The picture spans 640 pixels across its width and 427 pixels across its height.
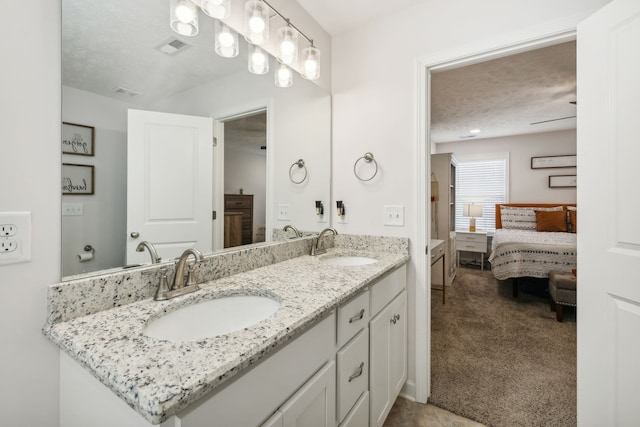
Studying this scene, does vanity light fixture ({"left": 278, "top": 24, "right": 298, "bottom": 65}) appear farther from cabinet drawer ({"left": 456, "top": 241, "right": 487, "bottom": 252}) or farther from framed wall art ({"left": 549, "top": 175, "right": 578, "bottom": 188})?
framed wall art ({"left": 549, "top": 175, "right": 578, "bottom": 188})

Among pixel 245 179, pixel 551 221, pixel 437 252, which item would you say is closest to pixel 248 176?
pixel 245 179

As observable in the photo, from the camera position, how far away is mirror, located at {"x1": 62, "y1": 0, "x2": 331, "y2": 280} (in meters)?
0.84

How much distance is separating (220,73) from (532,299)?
4.13 m

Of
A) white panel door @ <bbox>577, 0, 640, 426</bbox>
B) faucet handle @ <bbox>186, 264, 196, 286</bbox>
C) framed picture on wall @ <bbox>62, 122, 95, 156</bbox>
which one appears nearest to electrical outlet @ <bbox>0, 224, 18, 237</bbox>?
framed picture on wall @ <bbox>62, 122, 95, 156</bbox>

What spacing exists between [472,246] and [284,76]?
484 cm

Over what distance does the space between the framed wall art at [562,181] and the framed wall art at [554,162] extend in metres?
0.19

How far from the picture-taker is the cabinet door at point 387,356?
4.20 ft

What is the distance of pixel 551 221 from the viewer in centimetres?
446

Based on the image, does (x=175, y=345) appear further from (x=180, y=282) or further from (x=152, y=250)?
(x=152, y=250)

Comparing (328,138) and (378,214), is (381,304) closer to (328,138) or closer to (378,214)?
(378,214)

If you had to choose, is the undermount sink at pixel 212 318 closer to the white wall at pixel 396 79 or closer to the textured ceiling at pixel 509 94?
the white wall at pixel 396 79

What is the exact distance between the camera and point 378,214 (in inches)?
73.1

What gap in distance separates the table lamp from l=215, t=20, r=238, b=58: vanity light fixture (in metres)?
5.15

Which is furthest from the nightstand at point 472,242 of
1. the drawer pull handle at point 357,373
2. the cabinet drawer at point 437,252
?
the drawer pull handle at point 357,373
